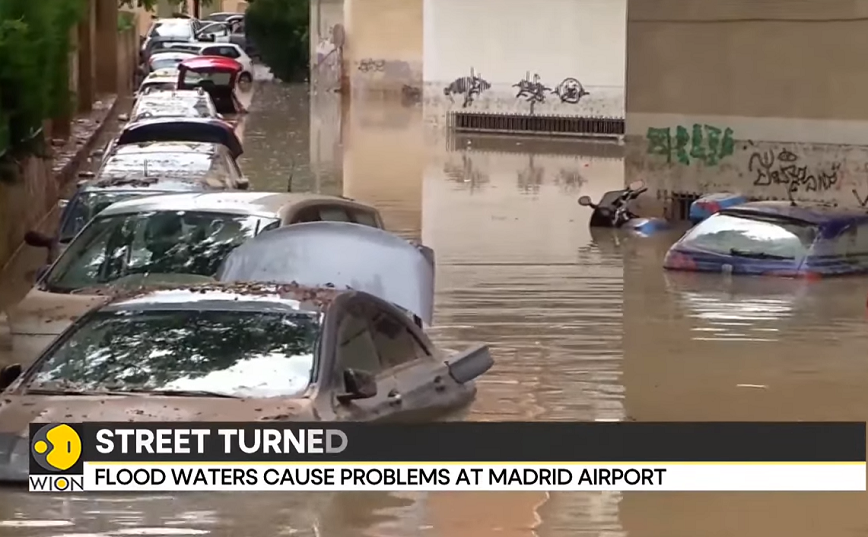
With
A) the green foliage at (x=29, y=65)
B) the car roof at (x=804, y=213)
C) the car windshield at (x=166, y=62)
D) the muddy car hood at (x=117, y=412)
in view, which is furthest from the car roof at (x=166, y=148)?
the car windshield at (x=166, y=62)

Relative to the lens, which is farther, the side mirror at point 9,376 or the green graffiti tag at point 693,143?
the green graffiti tag at point 693,143

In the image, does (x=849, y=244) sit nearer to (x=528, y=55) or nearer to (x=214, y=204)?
(x=214, y=204)

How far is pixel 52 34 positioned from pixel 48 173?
6.90 meters

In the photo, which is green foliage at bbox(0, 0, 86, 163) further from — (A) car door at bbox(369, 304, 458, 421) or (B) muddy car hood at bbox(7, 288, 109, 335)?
(A) car door at bbox(369, 304, 458, 421)

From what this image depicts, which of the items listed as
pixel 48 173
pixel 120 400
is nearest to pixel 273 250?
pixel 120 400

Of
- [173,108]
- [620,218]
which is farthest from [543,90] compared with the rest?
[620,218]

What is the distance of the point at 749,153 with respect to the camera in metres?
27.0

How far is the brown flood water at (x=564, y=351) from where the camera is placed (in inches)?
331

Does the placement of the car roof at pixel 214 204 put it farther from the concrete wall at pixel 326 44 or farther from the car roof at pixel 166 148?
the concrete wall at pixel 326 44

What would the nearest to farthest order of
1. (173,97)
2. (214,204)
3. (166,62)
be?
(214,204) < (173,97) < (166,62)

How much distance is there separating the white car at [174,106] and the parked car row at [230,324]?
50.7 feet

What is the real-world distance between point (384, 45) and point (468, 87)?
1076 centimetres

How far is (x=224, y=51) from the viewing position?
188 feet

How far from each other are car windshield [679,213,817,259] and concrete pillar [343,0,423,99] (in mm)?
34061
